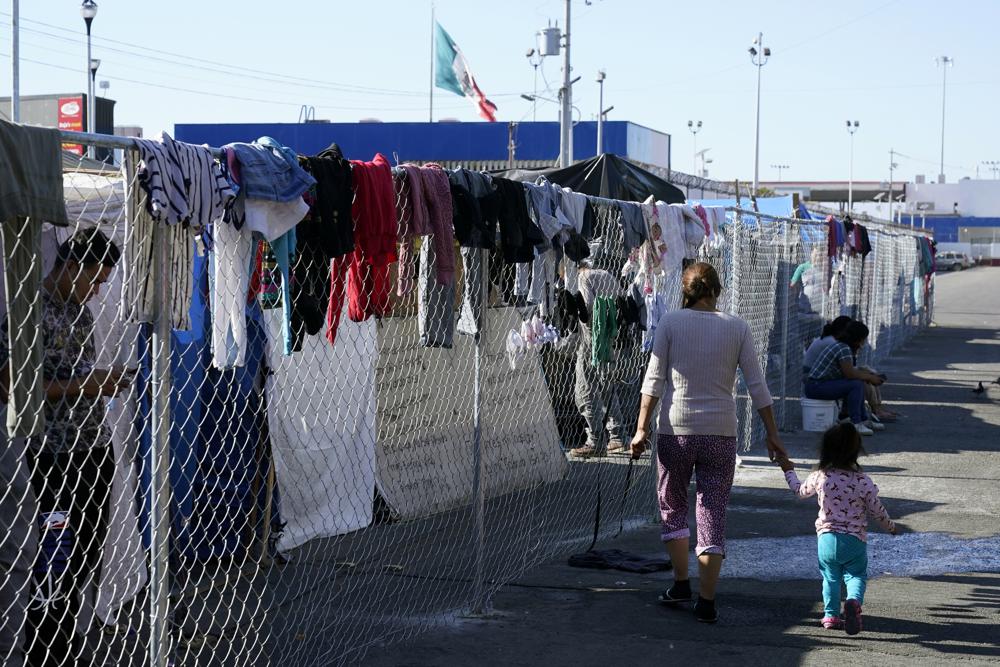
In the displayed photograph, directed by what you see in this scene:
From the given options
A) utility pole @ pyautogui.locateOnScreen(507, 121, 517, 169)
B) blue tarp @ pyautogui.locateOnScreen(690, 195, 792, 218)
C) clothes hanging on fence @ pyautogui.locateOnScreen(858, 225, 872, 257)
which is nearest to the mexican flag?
utility pole @ pyautogui.locateOnScreen(507, 121, 517, 169)

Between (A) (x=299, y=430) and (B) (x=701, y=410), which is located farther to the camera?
(A) (x=299, y=430)

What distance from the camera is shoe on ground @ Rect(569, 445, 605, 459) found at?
11443 millimetres

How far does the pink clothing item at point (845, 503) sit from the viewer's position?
20.6ft

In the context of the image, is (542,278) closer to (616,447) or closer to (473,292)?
(473,292)

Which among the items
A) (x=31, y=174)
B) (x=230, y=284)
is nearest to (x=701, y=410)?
(x=230, y=284)

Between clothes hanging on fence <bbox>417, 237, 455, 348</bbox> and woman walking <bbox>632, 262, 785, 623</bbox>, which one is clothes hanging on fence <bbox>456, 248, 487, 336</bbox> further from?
woman walking <bbox>632, 262, 785, 623</bbox>

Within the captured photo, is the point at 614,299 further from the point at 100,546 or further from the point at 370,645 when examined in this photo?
the point at 100,546

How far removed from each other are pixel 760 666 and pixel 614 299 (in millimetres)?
4341

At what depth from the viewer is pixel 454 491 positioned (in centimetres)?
951

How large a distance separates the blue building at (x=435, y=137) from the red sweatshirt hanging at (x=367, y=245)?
3138cm

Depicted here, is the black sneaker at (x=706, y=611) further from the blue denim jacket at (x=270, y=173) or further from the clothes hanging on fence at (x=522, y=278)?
the blue denim jacket at (x=270, y=173)

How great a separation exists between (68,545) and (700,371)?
3.23 m

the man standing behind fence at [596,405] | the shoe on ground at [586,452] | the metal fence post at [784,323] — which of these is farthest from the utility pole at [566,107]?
the shoe on ground at [586,452]

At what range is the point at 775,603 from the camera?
6.76 m
